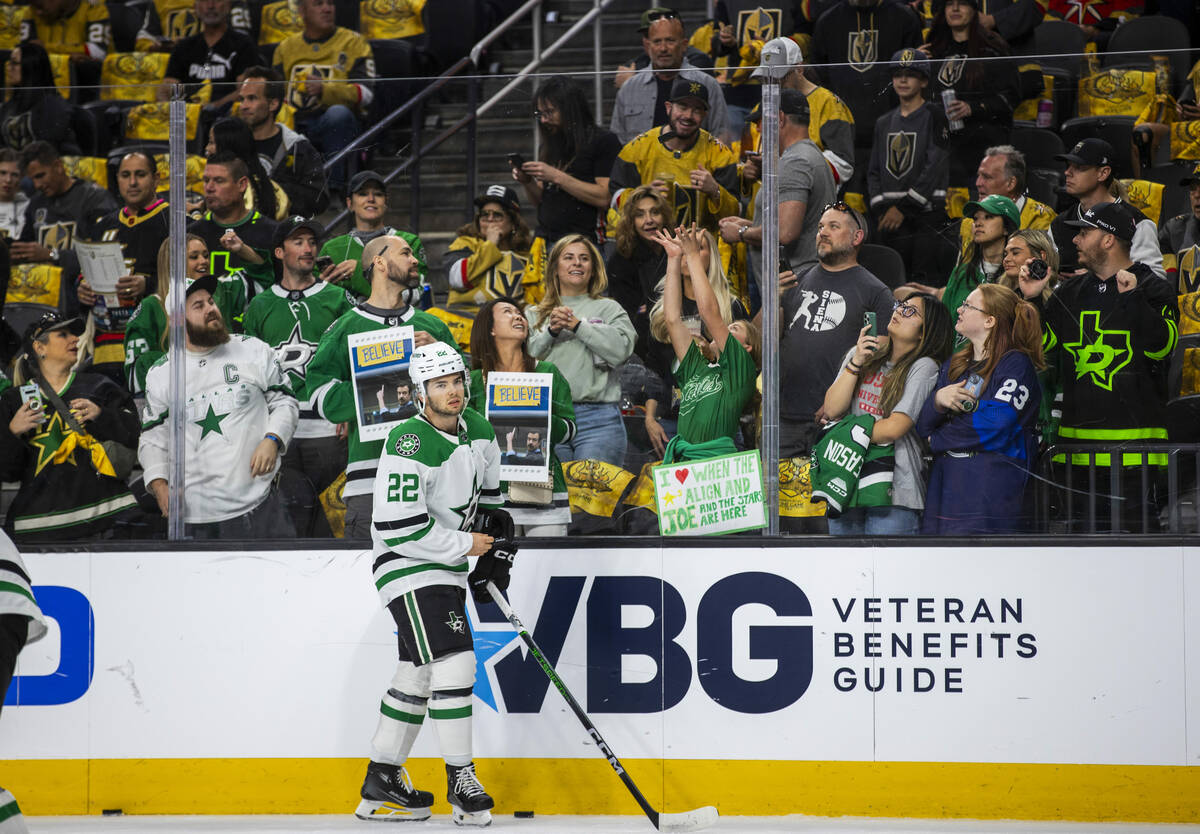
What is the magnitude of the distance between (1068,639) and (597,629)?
1560mm

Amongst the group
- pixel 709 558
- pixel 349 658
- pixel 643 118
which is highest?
pixel 643 118

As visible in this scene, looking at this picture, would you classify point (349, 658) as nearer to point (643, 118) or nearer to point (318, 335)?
point (318, 335)

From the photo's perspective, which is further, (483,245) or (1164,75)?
(483,245)

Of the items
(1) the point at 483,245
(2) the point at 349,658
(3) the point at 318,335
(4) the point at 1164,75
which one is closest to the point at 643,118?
(1) the point at 483,245

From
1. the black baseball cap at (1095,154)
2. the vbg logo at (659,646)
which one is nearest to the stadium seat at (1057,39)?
the black baseball cap at (1095,154)

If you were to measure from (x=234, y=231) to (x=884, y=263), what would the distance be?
7.53 ft

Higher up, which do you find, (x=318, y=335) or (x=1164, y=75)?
(x=1164, y=75)

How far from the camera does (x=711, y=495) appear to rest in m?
4.57

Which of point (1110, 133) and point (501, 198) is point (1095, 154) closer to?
point (1110, 133)

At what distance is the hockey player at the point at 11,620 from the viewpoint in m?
2.89

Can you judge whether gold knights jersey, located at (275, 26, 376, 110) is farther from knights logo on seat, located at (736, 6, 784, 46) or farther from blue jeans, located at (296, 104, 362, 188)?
knights logo on seat, located at (736, 6, 784, 46)

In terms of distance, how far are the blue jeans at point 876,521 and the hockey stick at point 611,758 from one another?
1030 millimetres

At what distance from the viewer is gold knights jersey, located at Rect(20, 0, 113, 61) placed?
804 cm

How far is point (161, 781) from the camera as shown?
462 centimetres
